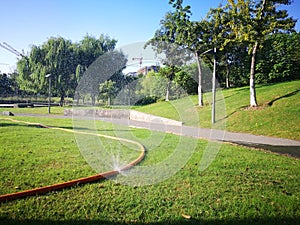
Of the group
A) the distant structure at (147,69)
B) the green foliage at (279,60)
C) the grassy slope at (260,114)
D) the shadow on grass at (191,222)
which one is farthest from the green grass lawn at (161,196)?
the green foliage at (279,60)

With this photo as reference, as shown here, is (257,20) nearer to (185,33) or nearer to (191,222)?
(185,33)

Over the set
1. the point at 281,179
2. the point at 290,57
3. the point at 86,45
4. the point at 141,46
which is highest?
the point at 86,45

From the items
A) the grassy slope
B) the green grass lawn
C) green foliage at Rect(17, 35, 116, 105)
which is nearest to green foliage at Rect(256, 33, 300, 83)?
the grassy slope

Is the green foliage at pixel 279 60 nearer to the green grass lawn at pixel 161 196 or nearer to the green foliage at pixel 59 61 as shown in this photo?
the green foliage at pixel 59 61

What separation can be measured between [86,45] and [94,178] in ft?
129

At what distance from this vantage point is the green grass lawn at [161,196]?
2.80 meters

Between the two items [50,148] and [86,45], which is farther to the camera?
[86,45]

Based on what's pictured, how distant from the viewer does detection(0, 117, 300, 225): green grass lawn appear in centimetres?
280

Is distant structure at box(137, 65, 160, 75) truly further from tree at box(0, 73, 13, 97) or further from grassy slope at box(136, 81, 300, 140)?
tree at box(0, 73, 13, 97)

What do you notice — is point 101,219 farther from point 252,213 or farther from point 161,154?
point 161,154

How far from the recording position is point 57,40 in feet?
133

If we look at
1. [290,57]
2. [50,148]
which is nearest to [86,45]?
[290,57]

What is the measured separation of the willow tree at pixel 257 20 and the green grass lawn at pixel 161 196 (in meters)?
12.6

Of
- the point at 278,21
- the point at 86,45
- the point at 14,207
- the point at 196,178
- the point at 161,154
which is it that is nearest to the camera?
the point at 14,207
